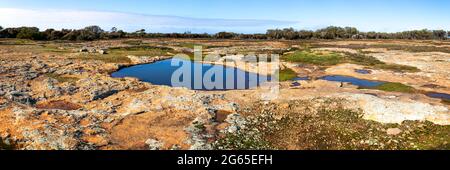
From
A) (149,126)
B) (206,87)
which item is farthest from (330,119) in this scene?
(206,87)

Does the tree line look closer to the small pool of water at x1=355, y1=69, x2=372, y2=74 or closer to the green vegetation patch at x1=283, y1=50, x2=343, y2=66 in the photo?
the green vegetation patch at x1=283, y1=50, x2=343, y2=66

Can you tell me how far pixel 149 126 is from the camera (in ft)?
87.0

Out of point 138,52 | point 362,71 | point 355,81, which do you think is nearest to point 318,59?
point 362,71

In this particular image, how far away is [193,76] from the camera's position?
163ft

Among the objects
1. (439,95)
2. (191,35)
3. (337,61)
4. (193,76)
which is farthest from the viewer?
(191,35)

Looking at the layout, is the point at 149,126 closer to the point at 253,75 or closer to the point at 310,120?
the point at 310,120

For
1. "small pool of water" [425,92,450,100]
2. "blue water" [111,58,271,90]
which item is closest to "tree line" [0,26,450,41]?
"blue water" [111,58,271,90]

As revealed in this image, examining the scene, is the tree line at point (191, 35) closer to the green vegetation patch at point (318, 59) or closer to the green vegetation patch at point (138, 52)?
the green vegetation patch at point (138, 52)

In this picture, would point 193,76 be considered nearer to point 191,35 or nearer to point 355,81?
point 355,81

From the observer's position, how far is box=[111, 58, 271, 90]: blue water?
143 ft

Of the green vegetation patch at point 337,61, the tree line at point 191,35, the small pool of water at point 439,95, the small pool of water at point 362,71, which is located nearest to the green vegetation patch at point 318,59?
the green vegetation patch at point 337,61

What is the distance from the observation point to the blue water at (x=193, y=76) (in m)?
43.6

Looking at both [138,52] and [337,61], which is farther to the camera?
[138,52]

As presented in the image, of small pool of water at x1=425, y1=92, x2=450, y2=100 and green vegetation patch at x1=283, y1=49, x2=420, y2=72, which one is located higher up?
green vegetation patch at x1=283, y1=49, x2=420, y2=72
